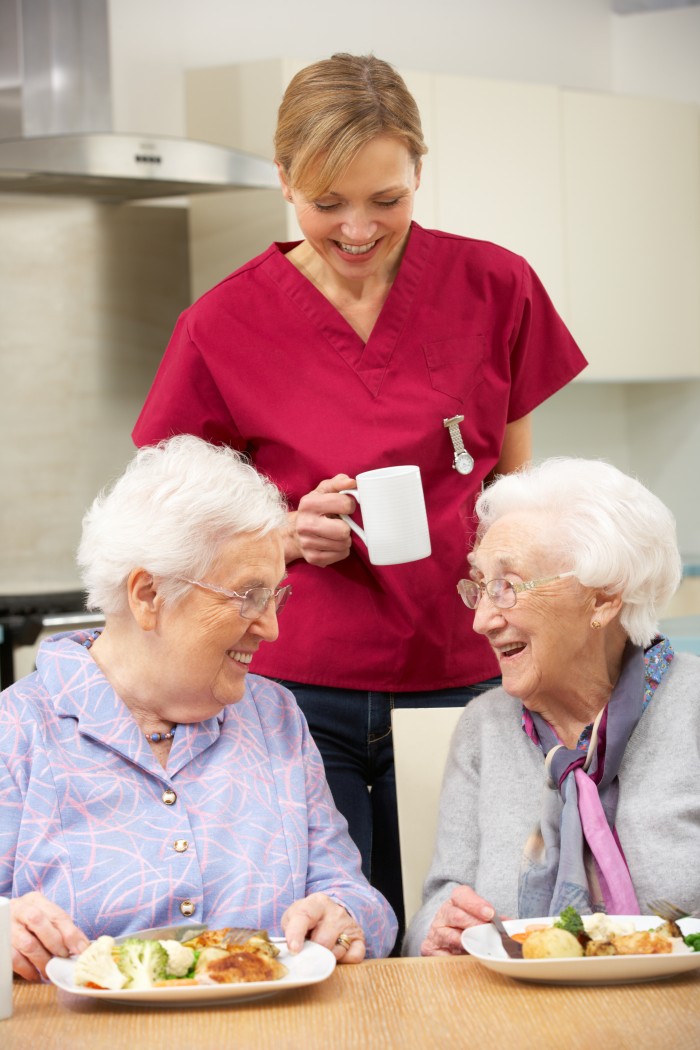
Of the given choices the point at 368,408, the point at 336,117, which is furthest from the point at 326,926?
the point at 336,117

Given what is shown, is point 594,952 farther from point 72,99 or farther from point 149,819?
point 72,99

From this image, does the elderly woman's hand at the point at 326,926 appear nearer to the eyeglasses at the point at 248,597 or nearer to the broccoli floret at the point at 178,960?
the broccoli floret at the point at 178,960

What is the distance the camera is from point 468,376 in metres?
1.95

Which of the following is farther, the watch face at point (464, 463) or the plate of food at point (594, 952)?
the watch face at point (464, 463)

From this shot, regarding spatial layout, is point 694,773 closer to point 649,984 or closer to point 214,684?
point 649,984

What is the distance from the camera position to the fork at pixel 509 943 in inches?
54.0

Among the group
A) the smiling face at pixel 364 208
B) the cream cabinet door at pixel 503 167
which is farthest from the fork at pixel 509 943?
the cream cabinet door at pixel 503 167

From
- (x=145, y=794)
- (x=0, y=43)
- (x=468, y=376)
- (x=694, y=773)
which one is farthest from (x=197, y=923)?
(x=0, y=43)

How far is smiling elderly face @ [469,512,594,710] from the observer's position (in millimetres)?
1771

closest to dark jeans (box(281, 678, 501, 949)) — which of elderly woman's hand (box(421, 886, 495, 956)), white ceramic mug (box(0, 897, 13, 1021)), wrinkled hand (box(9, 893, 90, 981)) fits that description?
elderly woman's hand (box(421, 886, 495, 956))

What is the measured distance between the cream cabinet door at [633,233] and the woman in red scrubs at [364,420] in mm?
2443

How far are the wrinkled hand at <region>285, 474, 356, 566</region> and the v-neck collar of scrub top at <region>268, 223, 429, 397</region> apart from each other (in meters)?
0.17

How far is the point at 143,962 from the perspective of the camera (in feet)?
4.22

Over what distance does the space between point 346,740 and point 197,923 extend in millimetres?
471
